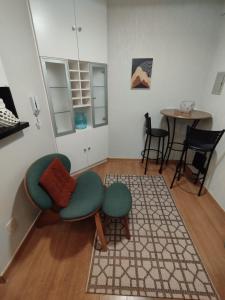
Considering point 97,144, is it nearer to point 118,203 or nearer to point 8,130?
point 118,203

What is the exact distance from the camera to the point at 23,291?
1173 millimetres

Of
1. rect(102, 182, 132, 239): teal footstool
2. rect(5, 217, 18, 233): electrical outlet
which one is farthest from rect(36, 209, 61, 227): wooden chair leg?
rect(102, 182, 132, 239): teal footstool

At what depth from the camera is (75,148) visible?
95.4 inches

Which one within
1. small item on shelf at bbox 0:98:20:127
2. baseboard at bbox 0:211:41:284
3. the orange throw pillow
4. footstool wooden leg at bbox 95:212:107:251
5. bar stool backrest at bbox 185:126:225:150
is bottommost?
baseboard at bbox 0:211:41:284

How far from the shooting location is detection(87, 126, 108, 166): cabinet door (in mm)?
2589

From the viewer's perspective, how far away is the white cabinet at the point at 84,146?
2299 mm

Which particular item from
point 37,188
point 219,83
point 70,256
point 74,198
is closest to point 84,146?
point 74,198

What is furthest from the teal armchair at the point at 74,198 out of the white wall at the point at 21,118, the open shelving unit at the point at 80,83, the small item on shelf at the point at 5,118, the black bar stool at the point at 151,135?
the black bar stool at the point at 151,135

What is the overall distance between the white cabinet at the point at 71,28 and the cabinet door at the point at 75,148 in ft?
3.56

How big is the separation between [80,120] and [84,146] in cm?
45

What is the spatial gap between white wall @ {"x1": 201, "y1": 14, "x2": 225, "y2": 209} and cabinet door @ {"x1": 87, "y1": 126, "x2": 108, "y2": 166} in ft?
5.74

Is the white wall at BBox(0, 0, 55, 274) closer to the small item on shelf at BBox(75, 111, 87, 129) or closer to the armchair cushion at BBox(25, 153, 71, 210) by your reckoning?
the armchair cushion at BBox(25, 153, 71, 210)

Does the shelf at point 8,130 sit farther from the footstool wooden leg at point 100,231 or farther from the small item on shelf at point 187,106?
the small item on shelf at point 187,106

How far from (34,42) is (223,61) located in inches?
96.7
